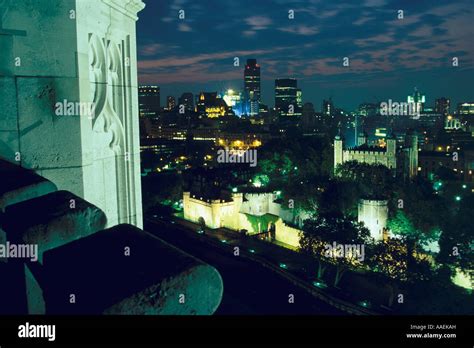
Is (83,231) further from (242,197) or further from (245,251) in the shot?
(242,197)

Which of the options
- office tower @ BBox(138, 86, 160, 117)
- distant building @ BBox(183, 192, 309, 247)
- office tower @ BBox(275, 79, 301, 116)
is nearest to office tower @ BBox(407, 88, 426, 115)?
office tower @ BBox(275, 79, 301, 116)

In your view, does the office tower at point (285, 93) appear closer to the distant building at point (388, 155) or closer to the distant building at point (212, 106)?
the distant building at point (212, 106)

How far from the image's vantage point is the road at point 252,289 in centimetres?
2211

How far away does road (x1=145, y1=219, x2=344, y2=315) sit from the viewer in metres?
22.1

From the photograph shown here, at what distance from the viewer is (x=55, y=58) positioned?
2631 mm

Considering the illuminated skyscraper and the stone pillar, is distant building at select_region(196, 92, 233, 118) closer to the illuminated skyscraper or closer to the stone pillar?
the illuminated skyscraper

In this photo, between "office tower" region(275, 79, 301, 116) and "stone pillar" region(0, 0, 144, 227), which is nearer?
"stone pillar" region(0, 0, 144, 227)

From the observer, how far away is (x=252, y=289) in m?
24.7

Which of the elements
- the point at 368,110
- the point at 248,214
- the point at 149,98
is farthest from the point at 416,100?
the point at 248,214

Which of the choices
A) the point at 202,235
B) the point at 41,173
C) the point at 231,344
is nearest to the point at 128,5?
the point at 41,173

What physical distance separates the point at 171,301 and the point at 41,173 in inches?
55.4

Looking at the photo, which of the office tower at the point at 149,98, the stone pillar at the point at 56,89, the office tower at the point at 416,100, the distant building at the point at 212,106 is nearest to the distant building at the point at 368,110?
the office tower at the point at 416,100

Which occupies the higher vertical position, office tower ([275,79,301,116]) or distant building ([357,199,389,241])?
office tower ([275,79,301,116])

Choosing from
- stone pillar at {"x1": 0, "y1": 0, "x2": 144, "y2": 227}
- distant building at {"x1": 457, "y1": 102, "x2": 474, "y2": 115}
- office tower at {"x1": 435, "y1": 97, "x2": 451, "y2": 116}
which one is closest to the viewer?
stone pillar at {"x1": 0, "y1": 0, "x2": 144, "y2": 227}
